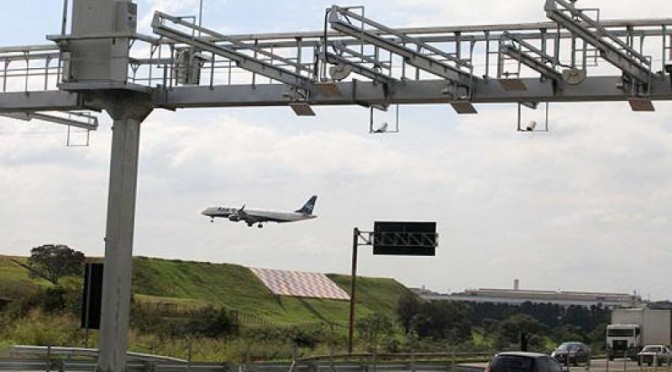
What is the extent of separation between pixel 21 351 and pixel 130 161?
39.6ft

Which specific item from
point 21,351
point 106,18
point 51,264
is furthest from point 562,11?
point 51,264

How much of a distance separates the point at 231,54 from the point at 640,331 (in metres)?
53.7

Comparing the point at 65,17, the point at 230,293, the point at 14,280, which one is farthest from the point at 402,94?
the point at 230,293

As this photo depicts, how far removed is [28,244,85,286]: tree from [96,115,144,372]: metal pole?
8273 cm

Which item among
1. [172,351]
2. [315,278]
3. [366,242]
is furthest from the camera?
[315,278]

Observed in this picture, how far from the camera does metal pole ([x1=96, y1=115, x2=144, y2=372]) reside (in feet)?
103

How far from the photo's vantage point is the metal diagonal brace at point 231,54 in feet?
92.9

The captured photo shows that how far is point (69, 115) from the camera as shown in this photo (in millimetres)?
36062

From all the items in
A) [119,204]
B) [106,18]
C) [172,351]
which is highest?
[106,18]

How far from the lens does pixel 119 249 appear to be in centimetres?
3147

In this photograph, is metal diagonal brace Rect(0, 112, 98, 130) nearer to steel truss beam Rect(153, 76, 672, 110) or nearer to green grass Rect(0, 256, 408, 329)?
steel truss beam Rect(153, 76, 672, 110)

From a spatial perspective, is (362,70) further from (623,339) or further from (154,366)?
(623,339)

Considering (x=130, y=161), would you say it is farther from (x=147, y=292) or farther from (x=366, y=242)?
(x=147, y=292)

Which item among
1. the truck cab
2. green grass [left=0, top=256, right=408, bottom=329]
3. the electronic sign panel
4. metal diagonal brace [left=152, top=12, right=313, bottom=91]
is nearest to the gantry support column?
metal diagonal brace [left=152, top=12, right=313, bottom=91]
